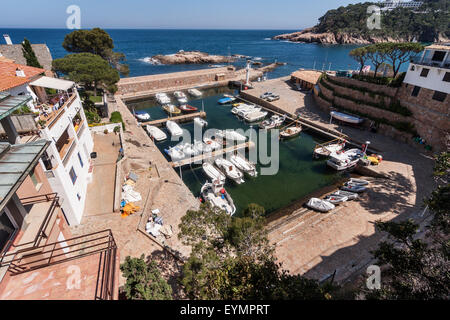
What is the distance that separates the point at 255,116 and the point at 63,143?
31.4 meters

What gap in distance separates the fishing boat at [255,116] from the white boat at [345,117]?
481 inches

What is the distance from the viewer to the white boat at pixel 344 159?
27641mm

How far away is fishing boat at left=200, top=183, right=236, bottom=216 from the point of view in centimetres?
2189

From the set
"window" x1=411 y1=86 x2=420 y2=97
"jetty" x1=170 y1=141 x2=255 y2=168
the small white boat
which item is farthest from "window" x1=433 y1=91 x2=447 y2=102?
the small white boat

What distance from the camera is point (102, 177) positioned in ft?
71.6

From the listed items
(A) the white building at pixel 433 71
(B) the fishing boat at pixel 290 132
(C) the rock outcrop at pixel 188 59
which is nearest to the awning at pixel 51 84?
(B) the fishing boat at pixel 290 132

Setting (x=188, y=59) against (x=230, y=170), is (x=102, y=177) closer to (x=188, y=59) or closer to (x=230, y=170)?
(x=230, y=170)

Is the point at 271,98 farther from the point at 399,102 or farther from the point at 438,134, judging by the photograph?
the point at 438,134

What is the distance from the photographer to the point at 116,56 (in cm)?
5444

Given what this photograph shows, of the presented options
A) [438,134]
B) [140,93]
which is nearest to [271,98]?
[438,134]

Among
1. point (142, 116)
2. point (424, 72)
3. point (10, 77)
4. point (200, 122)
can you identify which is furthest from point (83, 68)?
point (424, 72)

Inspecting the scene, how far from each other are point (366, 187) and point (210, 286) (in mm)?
20867
